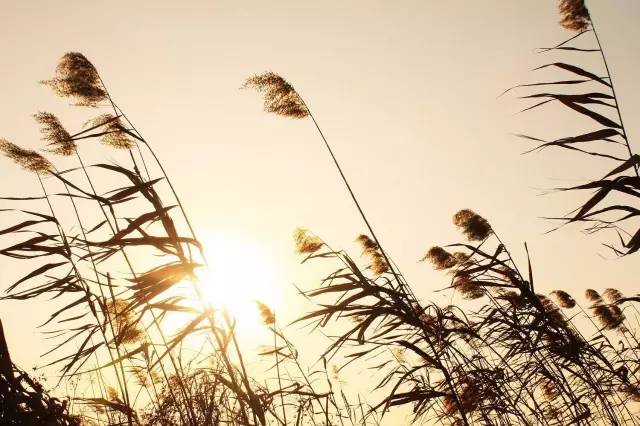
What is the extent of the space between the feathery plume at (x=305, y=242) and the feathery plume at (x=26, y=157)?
3.15m

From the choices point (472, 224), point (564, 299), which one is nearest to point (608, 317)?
point (564, 299)

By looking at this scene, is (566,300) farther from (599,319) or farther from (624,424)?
(624,424)

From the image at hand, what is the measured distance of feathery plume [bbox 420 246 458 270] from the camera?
5789 mm

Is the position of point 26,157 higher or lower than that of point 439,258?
higher

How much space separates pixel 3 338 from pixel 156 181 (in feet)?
2.99

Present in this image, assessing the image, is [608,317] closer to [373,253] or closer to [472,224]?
[472,224]

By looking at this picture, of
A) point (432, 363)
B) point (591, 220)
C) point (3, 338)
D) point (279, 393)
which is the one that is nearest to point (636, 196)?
point (591, 220)

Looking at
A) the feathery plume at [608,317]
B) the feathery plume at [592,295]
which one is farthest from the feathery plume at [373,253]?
the feathery plume at [592,295]

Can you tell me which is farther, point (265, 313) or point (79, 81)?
point (265, 313)

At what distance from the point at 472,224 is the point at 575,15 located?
2975mm

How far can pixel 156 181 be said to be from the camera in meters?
2.25

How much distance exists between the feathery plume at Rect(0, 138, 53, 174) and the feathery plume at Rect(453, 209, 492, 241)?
5.15 meters

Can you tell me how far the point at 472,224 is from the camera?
6012mm

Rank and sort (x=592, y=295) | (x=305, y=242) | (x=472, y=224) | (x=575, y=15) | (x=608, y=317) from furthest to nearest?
(x=592, y=295)
(x=608, y=317)
(x=472, y=224)
(x=305, y=242)
(x=575, y=15)
